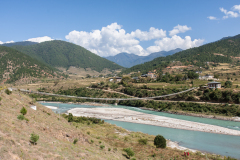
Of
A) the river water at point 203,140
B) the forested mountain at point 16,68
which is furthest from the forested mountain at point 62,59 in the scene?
the river water at point 203,140

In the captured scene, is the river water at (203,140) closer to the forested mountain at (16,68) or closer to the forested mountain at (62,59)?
the forested mountain at (16,68)

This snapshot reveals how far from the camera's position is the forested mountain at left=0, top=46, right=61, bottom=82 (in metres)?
85.6

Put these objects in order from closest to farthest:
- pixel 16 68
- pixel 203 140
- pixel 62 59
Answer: pixel 203 140 < pixel 16 68 < pixel 62 59

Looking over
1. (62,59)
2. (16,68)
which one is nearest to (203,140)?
(16,68)

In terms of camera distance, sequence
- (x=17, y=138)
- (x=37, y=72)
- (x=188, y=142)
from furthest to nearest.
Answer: (x=37, y=72)
(x=188, y=142)
(x=17, y=138)

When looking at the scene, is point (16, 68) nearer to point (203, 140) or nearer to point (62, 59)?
point (62, 59)

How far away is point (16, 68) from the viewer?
303ft

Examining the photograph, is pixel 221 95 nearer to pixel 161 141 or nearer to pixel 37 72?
pixel 161 141

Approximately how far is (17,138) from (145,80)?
183 ft

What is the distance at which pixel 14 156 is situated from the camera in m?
5.20

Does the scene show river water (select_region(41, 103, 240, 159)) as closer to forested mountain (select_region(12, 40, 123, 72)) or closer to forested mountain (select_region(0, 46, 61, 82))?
forested mountain (select_region(0, 46, 61, 82))

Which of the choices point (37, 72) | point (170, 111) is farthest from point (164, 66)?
point (37, 72)

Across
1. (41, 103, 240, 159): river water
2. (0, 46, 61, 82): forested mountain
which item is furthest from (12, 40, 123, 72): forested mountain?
(41, 103, 240, 159): river water

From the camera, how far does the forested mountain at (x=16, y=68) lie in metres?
85.6
